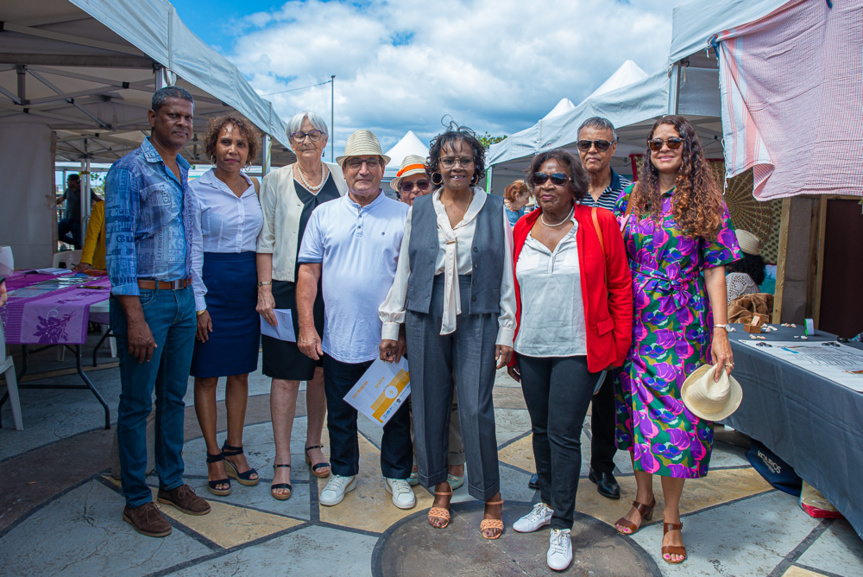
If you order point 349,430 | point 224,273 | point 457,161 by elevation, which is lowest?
point 349,430

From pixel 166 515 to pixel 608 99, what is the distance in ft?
19.5

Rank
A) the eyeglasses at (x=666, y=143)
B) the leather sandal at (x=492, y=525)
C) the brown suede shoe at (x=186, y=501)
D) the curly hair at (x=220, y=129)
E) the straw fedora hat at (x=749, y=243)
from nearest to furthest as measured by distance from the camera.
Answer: the eyeglasses at (x=666, y=143), the leather sandal at (x=492, y=525), the brown suede shoe at (x=186, y=501), the curly hair at (x=220, y=129), the straw fedora hat at (x=749, y=243)

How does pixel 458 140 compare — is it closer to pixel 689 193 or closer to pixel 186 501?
pixel 689 193

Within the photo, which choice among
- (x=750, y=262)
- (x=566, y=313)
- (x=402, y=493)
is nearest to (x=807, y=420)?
(x=566, y=313)

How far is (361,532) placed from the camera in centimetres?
278

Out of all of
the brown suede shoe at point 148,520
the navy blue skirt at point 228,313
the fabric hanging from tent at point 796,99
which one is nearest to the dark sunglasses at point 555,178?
the fabric hanging from tent at point 796,99

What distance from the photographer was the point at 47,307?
155 inches

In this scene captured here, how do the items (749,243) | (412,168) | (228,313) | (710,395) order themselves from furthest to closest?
(749,243)
(412,168)
(228,313)
(710,395)

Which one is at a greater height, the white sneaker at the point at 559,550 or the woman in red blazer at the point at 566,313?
the woman in red blazer at the point at 566,313

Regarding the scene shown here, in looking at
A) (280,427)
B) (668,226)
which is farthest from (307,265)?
(668,226)

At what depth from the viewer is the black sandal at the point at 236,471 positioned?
324cm

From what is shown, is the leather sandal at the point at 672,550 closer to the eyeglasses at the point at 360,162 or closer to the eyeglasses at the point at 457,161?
the eyeglasses at the point at 457,161

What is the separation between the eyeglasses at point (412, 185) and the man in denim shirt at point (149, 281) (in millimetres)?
1774

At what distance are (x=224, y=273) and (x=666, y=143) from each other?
2.38 metres
